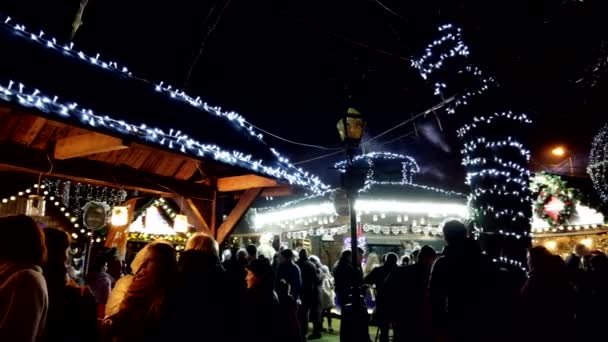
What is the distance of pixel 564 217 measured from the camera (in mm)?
17312

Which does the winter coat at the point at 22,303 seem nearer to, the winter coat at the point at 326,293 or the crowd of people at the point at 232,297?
the crowd of people at the point at 232,297

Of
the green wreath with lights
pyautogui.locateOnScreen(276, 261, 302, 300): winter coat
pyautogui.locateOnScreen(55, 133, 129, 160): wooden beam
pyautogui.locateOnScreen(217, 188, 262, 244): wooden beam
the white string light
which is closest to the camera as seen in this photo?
the white string light

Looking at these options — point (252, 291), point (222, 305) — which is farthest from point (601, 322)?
point (222, 305)

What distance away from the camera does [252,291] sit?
462 cm

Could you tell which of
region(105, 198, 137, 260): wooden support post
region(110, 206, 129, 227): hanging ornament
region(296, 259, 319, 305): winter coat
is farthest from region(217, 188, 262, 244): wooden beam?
region(296, 259, 319, 305): winter coat

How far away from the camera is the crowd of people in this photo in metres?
2.66

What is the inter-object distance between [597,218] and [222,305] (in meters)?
17.9

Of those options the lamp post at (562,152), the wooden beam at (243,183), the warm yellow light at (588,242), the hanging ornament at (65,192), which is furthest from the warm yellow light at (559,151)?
the hanging ornament at (65,192)

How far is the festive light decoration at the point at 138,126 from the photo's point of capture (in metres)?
4.21

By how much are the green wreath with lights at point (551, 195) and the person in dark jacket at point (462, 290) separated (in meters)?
15.0

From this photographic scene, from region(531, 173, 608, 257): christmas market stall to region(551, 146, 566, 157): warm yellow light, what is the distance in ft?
11.8

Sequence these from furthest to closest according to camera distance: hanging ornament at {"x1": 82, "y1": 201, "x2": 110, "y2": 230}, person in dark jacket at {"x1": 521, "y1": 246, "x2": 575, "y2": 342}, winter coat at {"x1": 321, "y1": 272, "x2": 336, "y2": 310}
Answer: winter coat at {"x1": 321, "y1": 272, "x2": 336, "y2": 310}
hanging ornament at {"x1": 82, "y1": 201, "x2": 110, "y2": 230}
person in dark jacket at {"x1": 521, "y1": 246, "x2": 575, "y2": 342}

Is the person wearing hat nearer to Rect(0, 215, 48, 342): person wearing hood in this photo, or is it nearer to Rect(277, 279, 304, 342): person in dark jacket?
Rect(277, 279, 304, 342): person in dark jacket

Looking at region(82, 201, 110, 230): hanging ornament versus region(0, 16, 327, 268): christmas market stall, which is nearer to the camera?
region(0, 16, 327, 268): christmas market stall
